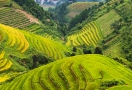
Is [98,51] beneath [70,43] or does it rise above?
above

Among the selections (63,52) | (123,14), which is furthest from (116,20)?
(63,52)

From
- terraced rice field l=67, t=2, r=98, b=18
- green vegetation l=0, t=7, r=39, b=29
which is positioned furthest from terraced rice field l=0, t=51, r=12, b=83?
terraced rice field l=67, t=2, r=98, b=18

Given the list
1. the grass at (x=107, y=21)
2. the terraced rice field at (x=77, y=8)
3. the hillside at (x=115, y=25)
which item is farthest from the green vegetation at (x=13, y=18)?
the terraced rice field at (x=77, y=8)

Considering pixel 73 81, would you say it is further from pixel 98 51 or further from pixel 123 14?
pixel 123 14

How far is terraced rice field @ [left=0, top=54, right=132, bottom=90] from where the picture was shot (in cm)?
3488

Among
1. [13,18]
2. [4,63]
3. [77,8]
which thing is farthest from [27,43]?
[77,8]

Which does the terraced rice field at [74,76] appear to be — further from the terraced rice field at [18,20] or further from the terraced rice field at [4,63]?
the terraced rice field at [18,20]

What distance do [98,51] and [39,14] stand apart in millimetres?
62805

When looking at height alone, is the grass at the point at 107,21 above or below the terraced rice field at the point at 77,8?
above

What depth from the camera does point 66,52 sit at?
8088cm

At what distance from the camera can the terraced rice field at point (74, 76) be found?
3488 centimetres

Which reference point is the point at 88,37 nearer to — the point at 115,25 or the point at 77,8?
the point at 115,25

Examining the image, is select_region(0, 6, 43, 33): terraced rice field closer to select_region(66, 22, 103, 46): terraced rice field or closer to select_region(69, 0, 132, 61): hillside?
select_region(66, 22, 103, 46): terraced rice field

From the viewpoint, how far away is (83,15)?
147 metres
